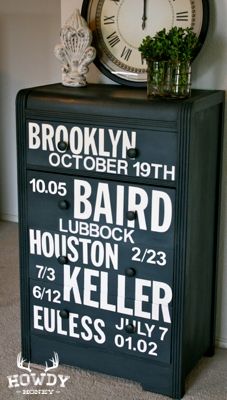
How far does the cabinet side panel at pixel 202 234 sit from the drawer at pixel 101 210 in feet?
0.31

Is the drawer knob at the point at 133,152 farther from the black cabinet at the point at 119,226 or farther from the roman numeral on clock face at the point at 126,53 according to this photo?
the roman numeral on clock face at the point at 126,53

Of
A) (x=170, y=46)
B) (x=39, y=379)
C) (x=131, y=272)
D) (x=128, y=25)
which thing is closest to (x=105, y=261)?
(x=131, y=272)

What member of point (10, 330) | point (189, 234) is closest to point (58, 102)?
point (189, 234)

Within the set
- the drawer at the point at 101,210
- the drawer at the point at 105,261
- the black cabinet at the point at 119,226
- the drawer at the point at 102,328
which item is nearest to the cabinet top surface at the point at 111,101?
the black cabinet at the point at 119,226

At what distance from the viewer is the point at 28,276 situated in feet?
7.98

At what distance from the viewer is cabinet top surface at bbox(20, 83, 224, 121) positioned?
2.10m

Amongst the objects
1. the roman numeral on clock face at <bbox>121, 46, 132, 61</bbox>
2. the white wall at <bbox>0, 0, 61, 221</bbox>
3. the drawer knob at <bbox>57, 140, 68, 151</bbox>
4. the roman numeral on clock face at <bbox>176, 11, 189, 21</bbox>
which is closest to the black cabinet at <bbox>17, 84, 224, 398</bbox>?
the drawer knob at <bbox>57, 140, 68, 151</bbox>

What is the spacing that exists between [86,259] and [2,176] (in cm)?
197

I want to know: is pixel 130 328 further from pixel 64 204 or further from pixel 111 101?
pixel 111 101

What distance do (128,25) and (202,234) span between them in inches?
30.8

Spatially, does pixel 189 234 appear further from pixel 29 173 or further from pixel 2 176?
pixel 2 176

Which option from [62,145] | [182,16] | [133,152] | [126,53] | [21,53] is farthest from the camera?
[21,53]

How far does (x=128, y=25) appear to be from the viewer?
2.44m

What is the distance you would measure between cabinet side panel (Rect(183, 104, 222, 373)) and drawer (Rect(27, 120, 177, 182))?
96 millimetres
